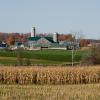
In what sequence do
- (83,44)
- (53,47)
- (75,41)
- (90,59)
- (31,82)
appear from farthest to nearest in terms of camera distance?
(53,47)
(83,44)
(75,41)
(90,59)
(31,82)

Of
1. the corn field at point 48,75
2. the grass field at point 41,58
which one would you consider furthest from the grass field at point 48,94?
the grass field at point 41,58


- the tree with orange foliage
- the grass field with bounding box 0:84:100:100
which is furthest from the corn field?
the tree with orange foliage

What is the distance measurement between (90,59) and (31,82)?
2805cm

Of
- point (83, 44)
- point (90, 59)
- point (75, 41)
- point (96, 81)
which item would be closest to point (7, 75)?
point (96, 81)

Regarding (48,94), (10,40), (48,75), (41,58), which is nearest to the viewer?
(48,94)

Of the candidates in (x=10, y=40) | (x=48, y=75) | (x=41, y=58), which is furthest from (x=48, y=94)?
(x=10, y=40)

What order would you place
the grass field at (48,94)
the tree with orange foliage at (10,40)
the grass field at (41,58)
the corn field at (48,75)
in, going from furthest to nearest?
1. the tree with orange foliage at (10,40)
2. the grass field at (41,58)
3. the corn field at (48,75)
4. the grass field at (48,94)

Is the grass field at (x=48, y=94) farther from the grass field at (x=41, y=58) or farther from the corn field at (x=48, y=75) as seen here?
the grass field at (x=41, y=58)

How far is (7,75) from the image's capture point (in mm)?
28875

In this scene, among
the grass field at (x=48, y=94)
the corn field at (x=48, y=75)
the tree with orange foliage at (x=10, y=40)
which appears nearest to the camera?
the grass field at (x=48, y=94)

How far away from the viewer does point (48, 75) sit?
95.9ft

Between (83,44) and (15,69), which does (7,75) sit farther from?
(83,44)

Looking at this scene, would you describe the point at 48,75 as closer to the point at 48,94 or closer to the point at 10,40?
the point at 48,94

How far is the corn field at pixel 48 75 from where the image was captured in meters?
28.8
